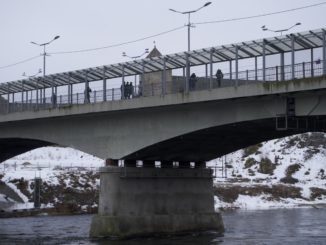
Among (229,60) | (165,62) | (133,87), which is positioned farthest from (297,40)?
(133,87)

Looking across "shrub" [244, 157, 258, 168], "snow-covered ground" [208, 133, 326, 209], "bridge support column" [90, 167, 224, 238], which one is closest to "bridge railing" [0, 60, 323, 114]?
"bridge support column" [90, 167, 224, 238]

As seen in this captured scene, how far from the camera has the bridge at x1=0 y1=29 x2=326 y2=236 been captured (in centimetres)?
3284

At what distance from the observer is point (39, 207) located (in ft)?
218

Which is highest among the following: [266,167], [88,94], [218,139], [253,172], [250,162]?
[88,94]

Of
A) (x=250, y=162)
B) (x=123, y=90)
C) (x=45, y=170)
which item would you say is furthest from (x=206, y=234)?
(x=250, y=162)

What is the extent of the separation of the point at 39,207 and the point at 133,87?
93.3 ft

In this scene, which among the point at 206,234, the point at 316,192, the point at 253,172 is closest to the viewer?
the point at 206,234

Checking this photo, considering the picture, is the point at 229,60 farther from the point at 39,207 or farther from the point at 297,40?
the point at 39,207

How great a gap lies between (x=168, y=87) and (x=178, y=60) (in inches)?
70.0

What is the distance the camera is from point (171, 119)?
38.8m

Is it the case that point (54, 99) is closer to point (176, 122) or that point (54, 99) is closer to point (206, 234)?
point (176, 122)

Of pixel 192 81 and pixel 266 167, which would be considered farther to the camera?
pixel 266 167

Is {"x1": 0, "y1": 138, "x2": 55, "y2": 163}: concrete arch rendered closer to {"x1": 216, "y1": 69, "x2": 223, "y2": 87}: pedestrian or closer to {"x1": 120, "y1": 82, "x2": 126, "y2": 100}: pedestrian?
{"x1": 120, "y1": 82, "x2": 126, "y2": 100}: pedestrian

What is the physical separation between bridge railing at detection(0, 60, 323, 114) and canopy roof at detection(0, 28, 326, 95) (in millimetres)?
1123
